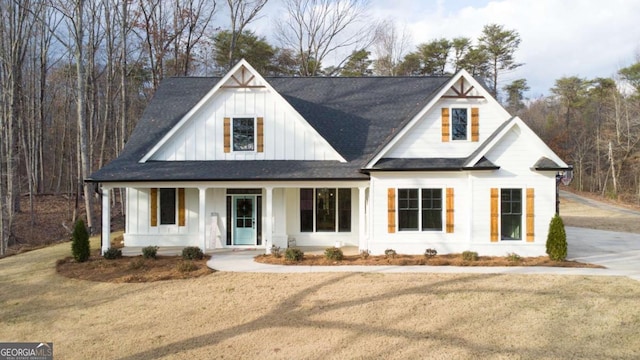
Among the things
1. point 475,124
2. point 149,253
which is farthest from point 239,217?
point 475,124

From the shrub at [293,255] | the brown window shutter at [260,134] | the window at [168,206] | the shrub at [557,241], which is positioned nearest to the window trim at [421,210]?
the shrub at [557,241]

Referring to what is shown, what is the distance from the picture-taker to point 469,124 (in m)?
13.6

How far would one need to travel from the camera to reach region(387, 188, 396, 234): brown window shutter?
1318 cm

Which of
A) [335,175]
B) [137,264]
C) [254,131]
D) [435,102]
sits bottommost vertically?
[137,264]

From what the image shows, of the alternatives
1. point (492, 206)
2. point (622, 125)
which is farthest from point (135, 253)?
point (622, 125)

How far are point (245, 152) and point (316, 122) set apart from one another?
3.33 metres

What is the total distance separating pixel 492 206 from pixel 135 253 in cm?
1211

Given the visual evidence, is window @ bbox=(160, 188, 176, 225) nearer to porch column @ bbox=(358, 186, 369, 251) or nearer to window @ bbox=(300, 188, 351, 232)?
window @ bbox=(300, 188, 351, 232)

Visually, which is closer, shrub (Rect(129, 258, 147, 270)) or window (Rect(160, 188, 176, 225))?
shrub (Rect(129, 258, 147, 270))

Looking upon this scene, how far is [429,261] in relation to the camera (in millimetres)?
12164

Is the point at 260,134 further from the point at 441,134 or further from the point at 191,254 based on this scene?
the point at 441,134

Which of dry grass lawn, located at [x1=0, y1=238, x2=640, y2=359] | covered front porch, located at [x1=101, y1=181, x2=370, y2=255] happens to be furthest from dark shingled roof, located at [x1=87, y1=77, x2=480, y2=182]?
dry grass lawn, located at [x1=0, y1=238, x2=640, y2=359]

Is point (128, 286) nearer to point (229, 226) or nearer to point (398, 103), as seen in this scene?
point (229, 226)

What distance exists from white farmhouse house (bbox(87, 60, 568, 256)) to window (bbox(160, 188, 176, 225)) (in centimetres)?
4
